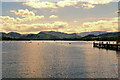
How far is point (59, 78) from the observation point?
2309 centimetres

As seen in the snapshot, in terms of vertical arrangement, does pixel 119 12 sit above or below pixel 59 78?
above

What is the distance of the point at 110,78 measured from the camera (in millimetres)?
23141

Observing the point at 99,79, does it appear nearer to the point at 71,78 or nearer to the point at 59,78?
the point at 71,78

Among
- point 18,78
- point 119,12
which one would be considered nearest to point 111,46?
point 119,12

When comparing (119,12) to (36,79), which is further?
(119,12)

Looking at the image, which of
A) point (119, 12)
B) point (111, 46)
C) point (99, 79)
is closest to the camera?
point (99, 79)

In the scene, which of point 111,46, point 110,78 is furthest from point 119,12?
point 110,78

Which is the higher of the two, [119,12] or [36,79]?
[119,12]

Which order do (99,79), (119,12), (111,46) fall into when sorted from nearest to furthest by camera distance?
(99,79) < (111,46) < (119,12)

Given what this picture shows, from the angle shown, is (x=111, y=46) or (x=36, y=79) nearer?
(x=36, y=79)

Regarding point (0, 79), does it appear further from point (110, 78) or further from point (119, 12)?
point (119, 12)

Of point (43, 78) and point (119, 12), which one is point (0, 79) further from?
point (119, 12)

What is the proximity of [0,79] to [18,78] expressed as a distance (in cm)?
268

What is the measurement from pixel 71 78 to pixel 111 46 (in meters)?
68.8
